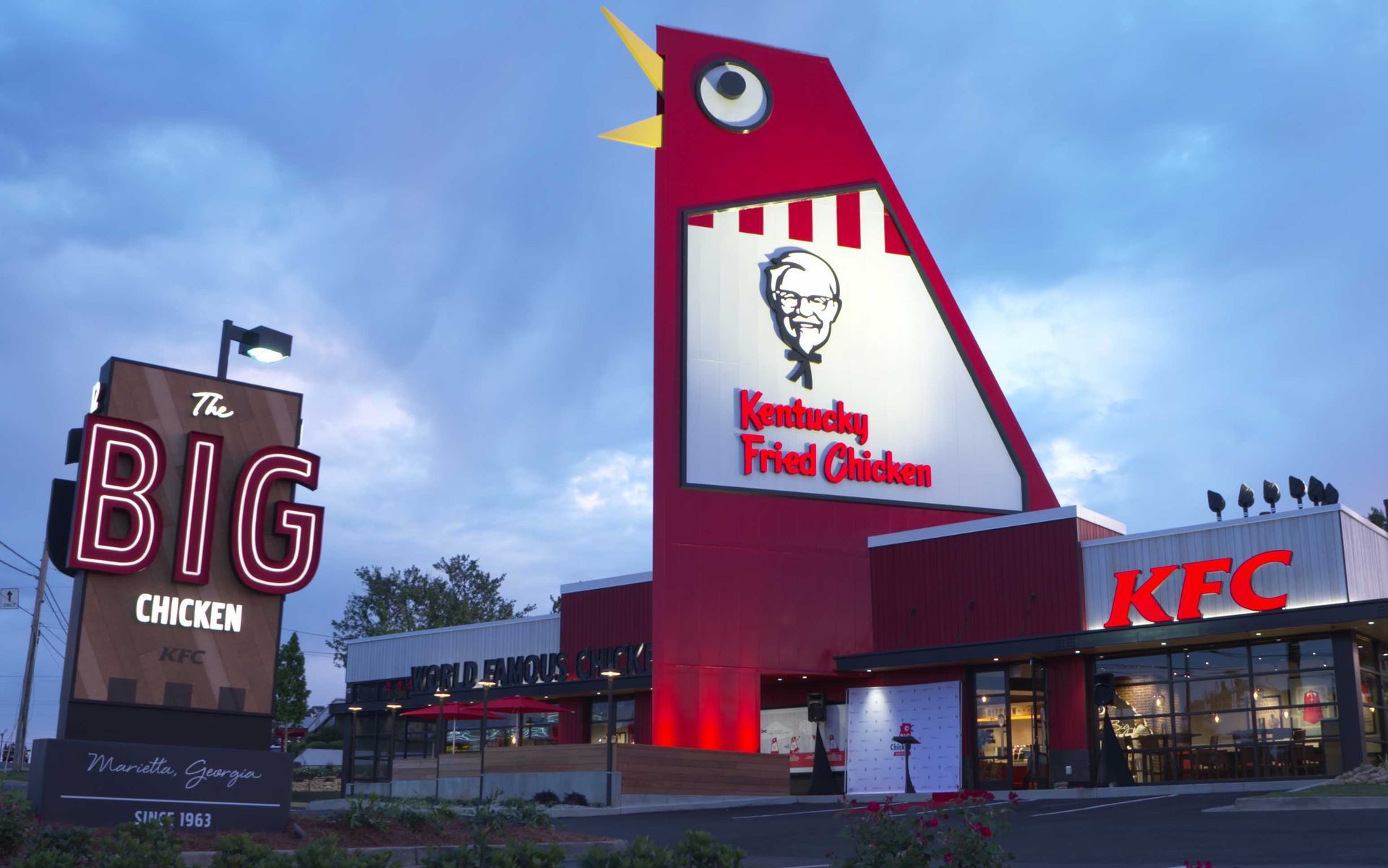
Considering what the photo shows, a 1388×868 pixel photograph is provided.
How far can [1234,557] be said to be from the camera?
99.9 feet

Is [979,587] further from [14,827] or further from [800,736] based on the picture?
[14,827]

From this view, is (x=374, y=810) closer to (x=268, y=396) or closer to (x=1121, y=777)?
(x=268, y=396)

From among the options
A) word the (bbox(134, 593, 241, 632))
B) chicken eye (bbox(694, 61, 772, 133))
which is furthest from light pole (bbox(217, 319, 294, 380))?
chicken eye (bbox(694, 61, 772, 133))

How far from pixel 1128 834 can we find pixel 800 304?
905 inches

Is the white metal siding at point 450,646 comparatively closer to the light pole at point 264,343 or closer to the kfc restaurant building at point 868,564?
the kfc restaurant building at point 868,564

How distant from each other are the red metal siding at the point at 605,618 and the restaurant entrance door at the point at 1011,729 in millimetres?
10561

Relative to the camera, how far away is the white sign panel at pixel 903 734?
34.6 meters

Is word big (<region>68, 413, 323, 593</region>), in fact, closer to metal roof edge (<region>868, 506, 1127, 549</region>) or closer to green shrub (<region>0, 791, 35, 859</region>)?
green shrub (<region>0, 791, 35, 859</region>)

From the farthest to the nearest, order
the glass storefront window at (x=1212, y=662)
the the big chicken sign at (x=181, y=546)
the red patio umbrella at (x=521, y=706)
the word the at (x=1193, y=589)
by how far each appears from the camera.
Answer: the red patio umbrella at (x=521, y=706), the glass storefront window at (x=1212, y=662), the word the at (x=1193, y=589), the the big chicken sign at (x=181, y=546)

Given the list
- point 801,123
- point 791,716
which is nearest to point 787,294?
point 801,123

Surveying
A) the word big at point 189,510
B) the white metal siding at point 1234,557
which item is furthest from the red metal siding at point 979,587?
the word big at point 189,510

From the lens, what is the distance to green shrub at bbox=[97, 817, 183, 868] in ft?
33.1

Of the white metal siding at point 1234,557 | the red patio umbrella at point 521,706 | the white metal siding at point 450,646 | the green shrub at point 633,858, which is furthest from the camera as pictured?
the white metal siding at point 450,646

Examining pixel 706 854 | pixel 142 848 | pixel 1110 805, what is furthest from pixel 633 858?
pixel 1110 805
